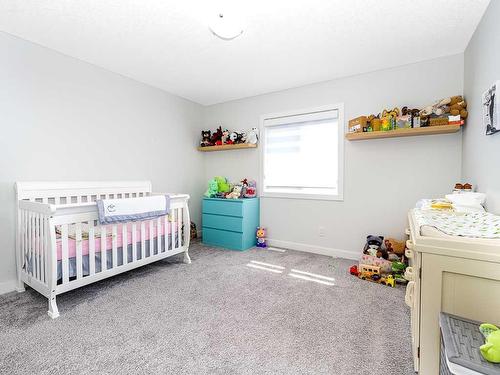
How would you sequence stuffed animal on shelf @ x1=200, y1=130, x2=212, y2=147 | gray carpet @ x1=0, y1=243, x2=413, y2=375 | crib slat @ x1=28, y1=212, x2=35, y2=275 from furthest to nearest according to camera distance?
stuffed animal on shelf @ x1=200, y1=130, x2=212, y2=147, crib slat @ x1=28, y1=212, x2=35, y2=275, gray carpet @ x1=0, y1=243, x2=413, y2=375

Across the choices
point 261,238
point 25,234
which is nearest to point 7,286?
point 25,234

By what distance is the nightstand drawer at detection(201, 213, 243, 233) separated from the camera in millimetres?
3381

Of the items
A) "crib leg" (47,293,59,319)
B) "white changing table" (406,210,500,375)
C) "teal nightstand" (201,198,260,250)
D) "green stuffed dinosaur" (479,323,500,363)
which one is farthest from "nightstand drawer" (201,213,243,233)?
"green stuffed dinosaur" (479,323,500,363)

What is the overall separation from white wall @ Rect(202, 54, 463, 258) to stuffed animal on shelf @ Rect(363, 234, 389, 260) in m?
0.18

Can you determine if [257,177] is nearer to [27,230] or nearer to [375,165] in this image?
[375,165]

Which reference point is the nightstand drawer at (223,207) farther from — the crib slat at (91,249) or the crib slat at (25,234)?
the crib slat at (25,234)

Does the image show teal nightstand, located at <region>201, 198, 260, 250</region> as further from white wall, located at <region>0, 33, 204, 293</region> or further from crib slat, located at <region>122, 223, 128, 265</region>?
crib slat, located at <region>122, 223, 128, 265</region>

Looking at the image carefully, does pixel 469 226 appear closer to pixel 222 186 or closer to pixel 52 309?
pixel 52 309

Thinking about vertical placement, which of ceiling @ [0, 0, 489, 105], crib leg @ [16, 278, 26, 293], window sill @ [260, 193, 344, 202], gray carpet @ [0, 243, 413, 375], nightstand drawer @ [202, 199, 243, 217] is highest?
ceiling @ [0, 0, 489, 105]

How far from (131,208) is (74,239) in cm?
47

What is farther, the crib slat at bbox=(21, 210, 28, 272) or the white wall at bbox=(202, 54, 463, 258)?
the white wall at bbox=(202, 54, 463, 258)

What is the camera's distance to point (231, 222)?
343 centimetres

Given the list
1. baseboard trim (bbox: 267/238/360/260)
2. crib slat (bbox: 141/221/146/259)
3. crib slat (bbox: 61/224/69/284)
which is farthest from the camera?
baseboard trim (bbox: 267/238/360/260)

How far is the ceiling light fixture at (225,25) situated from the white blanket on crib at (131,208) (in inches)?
60.6
